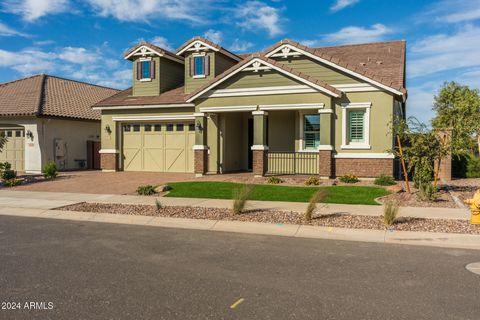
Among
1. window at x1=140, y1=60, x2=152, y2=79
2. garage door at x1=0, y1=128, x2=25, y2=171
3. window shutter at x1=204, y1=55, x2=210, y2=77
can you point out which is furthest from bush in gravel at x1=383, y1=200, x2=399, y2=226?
garage door at x1=0, y1=128, x2=25, y2=171

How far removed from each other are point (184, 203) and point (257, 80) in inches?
299

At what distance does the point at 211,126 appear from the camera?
20969mm

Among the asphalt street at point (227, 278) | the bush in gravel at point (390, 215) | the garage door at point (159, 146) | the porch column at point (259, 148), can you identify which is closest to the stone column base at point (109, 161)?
the garage door at point (159, 146)

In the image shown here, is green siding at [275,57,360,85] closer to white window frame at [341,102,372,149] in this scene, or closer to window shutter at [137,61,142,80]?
→ white window frame at [341,102,372,149]

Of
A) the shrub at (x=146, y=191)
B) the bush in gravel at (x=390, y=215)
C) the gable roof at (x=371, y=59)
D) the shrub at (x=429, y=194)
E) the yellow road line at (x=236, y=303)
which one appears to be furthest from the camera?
the gable roof at (x=371, y=59)

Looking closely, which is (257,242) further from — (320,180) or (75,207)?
(320,180)

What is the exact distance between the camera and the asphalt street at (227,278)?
5008 millimetres

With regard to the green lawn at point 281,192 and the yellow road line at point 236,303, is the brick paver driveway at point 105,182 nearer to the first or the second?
the green lawn at point 281,192

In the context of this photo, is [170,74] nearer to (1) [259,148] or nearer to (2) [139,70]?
(2) [139,70]

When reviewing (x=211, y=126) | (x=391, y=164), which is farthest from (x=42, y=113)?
(x=391, y=164)

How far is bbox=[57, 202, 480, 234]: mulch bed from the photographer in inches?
373

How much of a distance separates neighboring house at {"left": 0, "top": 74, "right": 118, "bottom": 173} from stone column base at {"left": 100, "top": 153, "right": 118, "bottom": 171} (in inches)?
115

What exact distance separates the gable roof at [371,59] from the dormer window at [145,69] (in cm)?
677

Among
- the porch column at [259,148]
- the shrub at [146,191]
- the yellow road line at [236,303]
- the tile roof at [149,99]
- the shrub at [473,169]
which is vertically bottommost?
the yellow road line at [236,303]
